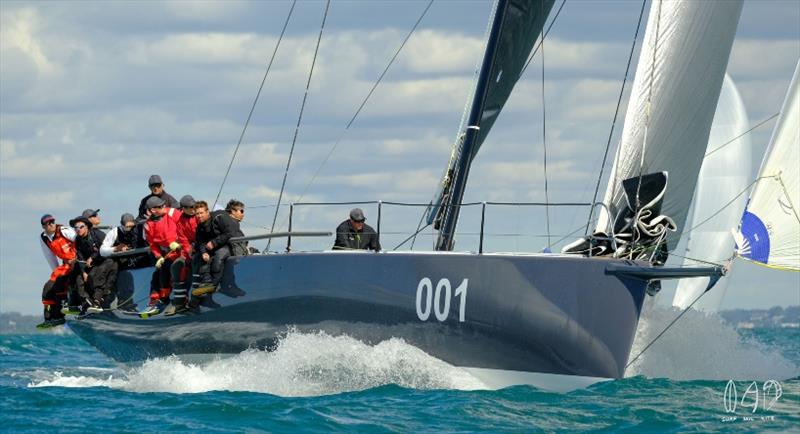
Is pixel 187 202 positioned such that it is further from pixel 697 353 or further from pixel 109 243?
pixel 697 353

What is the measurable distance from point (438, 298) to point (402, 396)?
0.89m

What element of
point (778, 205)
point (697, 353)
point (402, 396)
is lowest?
point (402, 396)

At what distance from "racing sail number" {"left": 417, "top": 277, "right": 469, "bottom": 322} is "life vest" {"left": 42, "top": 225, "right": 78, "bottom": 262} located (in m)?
6.44

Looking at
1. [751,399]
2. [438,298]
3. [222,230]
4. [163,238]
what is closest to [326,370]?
[438,298]

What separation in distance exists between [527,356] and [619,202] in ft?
6.39

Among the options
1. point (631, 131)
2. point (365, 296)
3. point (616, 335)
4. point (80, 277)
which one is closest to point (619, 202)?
point (631, 131)

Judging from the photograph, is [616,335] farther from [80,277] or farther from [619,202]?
[80,277]

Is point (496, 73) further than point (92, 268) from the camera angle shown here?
No

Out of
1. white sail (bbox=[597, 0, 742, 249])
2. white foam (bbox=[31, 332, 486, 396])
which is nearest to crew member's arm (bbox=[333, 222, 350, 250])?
white foam (bbox=[31, 332, 486, 396])

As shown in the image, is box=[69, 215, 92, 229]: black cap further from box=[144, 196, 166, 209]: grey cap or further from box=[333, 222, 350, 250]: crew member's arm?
box=[333, 222, 350, 250]: crew member's arm

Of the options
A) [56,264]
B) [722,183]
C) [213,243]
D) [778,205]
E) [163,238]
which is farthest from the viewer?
[722,183]

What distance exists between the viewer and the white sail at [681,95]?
12945 millimetres

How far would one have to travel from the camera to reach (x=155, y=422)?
11156mm

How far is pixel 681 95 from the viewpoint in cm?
1295
